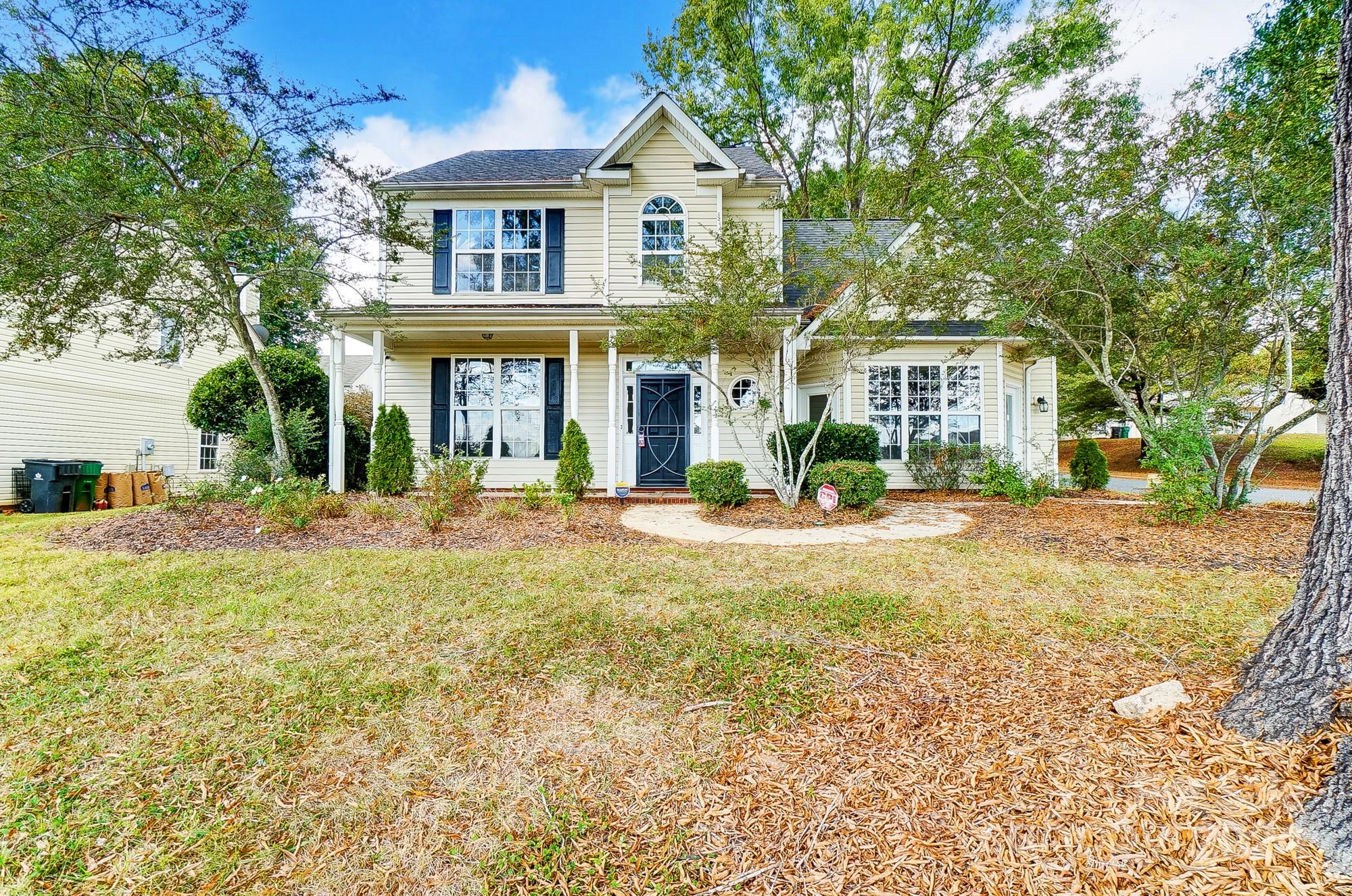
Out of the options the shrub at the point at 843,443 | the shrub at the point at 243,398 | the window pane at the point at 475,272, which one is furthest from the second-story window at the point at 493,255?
the shrub at the point at 843,443

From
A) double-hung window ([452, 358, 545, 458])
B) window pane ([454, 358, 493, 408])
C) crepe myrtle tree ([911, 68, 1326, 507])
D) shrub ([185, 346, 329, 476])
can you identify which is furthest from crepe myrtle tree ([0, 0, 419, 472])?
crepe myrtle tree ([911, 68, 1326, 507])

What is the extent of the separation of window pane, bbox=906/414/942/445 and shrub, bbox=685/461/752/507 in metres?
4.74

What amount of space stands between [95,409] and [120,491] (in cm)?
202

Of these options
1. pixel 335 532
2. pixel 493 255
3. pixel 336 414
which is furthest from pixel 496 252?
pixel 335 532

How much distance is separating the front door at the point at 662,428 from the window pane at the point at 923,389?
4418 mm

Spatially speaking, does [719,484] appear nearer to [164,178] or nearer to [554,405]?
[554,405]

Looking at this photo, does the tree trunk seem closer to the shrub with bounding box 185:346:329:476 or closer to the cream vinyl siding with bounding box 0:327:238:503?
the shrub with bounding box 185:346:329:476

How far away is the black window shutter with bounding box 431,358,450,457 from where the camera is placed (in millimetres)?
9844

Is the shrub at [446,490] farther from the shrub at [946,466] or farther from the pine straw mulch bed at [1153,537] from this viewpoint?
the shrub at [946,466]

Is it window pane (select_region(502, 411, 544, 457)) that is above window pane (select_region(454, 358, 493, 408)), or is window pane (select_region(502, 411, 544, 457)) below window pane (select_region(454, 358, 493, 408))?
below

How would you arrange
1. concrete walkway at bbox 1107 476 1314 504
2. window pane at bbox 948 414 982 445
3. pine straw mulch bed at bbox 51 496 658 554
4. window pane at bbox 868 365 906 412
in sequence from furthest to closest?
window pane at bbox 868 365 906 412, window pane at bbox 948 414 982 445, concrete walkway at bbox 1107 476 1314 504, pine straw mulch bed at bbox 51 496 658 554

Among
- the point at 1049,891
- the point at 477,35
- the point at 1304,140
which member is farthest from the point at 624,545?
the point at 477,35

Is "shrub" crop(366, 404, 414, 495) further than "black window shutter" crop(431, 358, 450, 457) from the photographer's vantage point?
No

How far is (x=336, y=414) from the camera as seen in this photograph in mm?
8555
